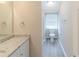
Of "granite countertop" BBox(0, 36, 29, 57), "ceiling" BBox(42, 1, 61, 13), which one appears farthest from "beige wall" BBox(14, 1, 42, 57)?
"granite countertop" BBox(0, 36, 29, 57)

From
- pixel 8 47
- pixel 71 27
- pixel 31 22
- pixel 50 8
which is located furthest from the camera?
pixel 50 8

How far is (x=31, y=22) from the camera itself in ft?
12.6

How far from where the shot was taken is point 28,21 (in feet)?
12.6

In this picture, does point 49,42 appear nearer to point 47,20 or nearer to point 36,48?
point 47,20

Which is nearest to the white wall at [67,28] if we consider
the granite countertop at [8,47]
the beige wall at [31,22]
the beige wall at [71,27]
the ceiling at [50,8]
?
the beige wall at [71,27]

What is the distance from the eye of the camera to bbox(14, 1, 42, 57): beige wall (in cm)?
382

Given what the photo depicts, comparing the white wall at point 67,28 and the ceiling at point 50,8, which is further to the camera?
the ceiling at point 50,8

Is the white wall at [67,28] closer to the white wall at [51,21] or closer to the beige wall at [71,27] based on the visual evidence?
the beige wall at [71,27]

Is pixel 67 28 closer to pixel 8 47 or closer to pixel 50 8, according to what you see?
pixel 50 8

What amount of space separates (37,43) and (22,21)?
70cm

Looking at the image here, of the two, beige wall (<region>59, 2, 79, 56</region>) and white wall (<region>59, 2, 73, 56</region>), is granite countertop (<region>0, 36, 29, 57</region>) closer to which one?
beige wall (<region>59, 2, 79, 56</region>)

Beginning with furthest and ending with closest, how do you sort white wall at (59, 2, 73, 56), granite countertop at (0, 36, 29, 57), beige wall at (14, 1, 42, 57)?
1. beige wall at (14, 1, 42, 57)
2. white wall at (59, 2, 73, 56)
3. granite countertop at (0, 36, 29, 57)

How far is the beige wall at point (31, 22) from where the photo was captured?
382 centimetres

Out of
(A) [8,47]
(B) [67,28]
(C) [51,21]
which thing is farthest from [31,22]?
(A) [8,47]
